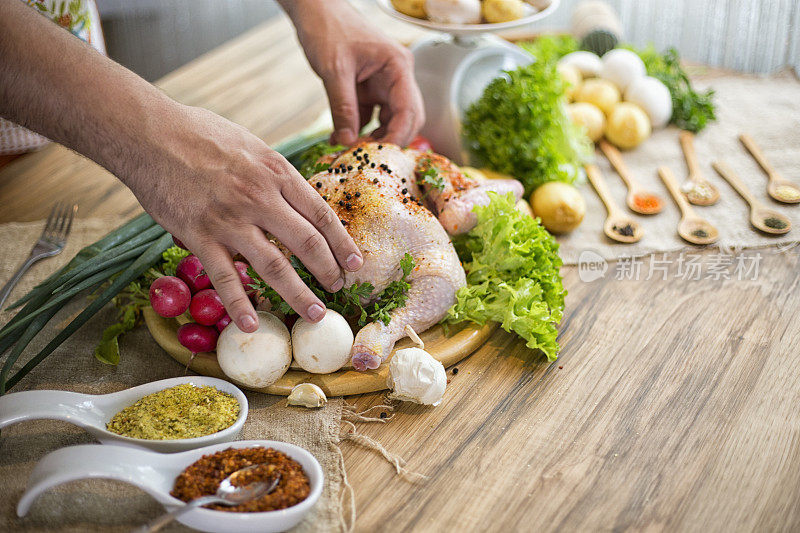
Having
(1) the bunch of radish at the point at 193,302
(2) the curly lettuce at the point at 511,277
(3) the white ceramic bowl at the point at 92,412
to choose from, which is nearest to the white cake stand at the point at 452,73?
(2) the curly lettuce at the point at 511,277

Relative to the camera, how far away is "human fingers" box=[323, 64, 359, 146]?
2201 mm

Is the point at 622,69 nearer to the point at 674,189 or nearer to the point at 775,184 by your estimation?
the point at 674,189

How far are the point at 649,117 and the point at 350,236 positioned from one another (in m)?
1.66

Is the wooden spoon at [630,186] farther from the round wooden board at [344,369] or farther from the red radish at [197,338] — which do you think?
the red radish at [197,338]

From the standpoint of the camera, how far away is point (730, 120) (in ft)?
9.35

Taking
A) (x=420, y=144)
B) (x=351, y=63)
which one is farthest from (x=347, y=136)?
(x=420, y=144)

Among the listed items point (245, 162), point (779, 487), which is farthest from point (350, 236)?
point (779, 487)

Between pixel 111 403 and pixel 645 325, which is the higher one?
pixel 111 403

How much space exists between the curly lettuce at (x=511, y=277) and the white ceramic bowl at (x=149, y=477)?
0.64 metres

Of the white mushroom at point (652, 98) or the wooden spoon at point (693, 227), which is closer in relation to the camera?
the wooden spoon at point (693, 227)

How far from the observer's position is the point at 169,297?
68.4 inches

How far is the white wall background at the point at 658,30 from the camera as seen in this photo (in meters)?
3.48

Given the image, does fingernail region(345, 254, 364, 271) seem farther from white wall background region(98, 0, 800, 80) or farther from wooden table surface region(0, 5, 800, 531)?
white wall background region(98, 0, 800, 80)

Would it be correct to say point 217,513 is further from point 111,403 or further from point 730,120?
point 730,120
